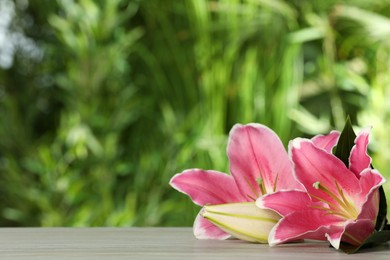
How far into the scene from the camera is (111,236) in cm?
59

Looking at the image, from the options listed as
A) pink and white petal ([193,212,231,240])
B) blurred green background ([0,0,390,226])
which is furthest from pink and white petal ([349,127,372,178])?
blurred green background ([0,0,390,226])

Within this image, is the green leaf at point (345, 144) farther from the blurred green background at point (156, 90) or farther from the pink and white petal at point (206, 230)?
the blurred green background at point (156, 90)

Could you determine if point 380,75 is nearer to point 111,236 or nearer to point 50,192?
point 50,192

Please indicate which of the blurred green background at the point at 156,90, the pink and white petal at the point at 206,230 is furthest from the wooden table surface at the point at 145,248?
the blurred green background at the point at 156,90

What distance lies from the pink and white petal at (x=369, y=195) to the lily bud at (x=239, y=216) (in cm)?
5

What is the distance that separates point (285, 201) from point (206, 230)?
81 mm

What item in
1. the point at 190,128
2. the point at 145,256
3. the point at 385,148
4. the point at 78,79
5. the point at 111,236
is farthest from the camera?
the point at 190,128

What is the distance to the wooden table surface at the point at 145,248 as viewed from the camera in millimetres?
469

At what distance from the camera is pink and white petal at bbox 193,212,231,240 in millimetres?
557

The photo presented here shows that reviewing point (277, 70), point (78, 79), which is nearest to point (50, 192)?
point (78, 79)

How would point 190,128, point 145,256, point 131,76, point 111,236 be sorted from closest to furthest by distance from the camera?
point 145,256, point 111,236, point 190,128, point 131,76

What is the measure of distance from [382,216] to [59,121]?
1816 millimetres

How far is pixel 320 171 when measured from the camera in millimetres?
501

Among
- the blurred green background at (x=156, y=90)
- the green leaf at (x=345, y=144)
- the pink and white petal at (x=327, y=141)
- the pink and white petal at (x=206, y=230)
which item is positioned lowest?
the blurred green background at (x=156, y=90)
